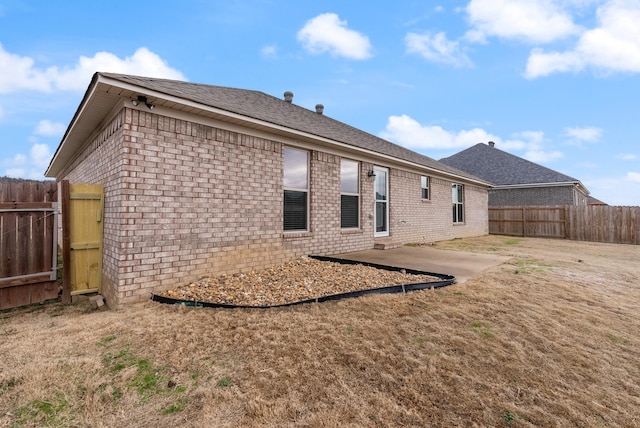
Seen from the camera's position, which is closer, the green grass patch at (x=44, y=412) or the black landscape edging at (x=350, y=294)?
the green grass patch at (x=44, y=412)

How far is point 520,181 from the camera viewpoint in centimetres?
2041

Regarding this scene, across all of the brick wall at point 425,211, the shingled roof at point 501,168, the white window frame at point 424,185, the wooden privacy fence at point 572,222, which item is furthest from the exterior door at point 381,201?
the shingled roof at point 501,168

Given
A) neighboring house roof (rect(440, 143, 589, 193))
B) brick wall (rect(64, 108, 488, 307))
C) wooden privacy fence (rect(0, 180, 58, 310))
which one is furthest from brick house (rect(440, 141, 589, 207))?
wooden privacy fence (rect(0, 180, 58, 310))

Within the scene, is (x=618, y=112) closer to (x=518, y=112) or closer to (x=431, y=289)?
(x=518, y=112)

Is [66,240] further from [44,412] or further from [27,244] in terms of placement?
[44,412]

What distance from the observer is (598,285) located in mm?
5281

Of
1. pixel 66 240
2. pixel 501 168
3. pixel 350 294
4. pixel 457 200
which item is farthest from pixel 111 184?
pixel 501 168

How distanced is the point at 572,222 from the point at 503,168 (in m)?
7.89

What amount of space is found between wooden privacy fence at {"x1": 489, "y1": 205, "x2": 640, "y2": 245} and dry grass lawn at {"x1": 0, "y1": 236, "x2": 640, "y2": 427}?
47.8 feet

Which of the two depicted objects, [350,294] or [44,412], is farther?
[350,294]

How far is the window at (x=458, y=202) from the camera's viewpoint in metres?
13.9

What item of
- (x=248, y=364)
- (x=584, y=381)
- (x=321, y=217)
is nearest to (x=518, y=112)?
(x=321, y=217)

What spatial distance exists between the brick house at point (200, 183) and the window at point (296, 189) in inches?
1.0

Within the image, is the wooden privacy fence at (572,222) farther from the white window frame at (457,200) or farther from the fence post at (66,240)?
the fence post at (66,240)
